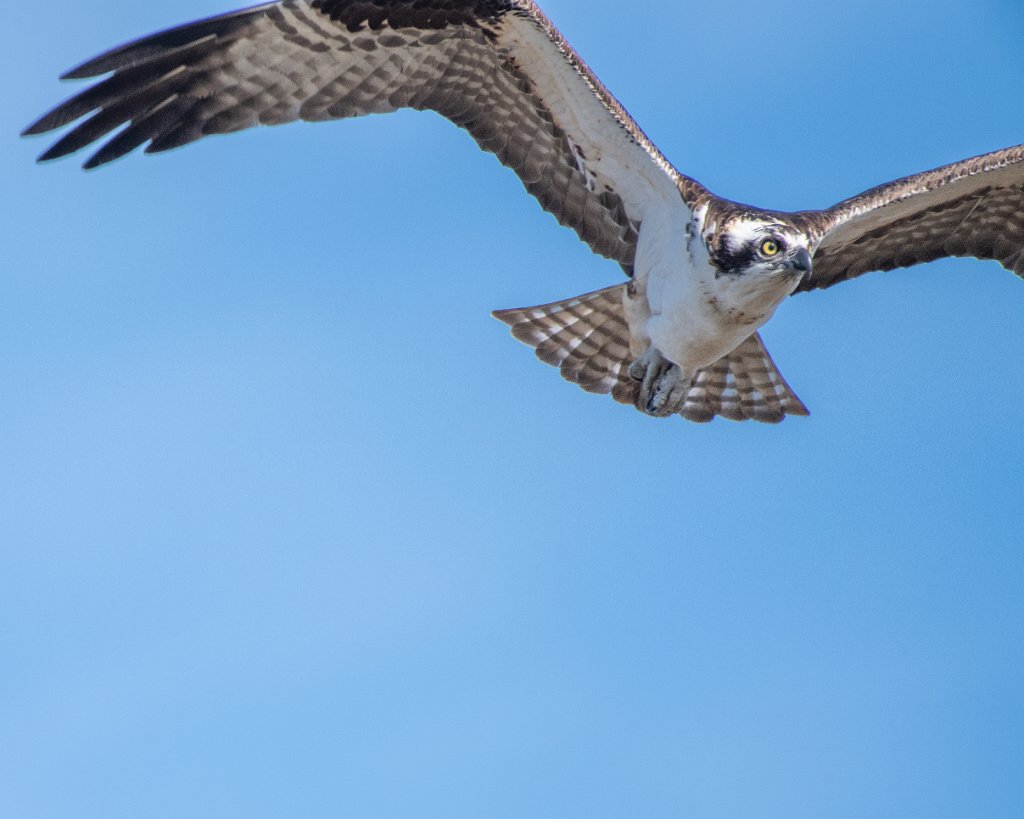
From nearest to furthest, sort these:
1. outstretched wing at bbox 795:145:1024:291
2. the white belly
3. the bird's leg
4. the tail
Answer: the white belly < outstretched wing at bbox 795:145:1024:291 < the bird's leg < the tail

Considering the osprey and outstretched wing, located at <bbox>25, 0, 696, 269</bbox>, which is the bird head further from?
outstretched wing, located at <bbox>25, 0, 696, 269</bbox>

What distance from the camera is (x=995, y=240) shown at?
1007 centimetres

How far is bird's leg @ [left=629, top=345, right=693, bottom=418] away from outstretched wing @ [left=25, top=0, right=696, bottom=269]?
0.74 m

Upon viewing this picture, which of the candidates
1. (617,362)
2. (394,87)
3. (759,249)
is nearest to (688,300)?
(759,249)

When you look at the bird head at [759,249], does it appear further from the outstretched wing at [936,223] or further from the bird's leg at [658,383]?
the bird's leg at [658,383]

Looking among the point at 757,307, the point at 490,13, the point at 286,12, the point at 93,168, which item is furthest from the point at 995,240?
the point at 93,168

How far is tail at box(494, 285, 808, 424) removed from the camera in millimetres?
10078

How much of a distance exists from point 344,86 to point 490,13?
902mm

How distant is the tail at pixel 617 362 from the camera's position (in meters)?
10.1

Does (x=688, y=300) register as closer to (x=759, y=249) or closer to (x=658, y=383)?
(x=759, y=249)

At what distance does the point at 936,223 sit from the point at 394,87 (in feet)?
11.9

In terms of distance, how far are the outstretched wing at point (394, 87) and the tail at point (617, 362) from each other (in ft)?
2.56

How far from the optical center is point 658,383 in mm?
9633

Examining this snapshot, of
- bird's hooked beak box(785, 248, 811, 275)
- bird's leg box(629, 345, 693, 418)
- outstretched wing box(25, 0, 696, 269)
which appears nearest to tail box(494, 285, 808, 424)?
bird's leg box(629, 345, 693, 418)
